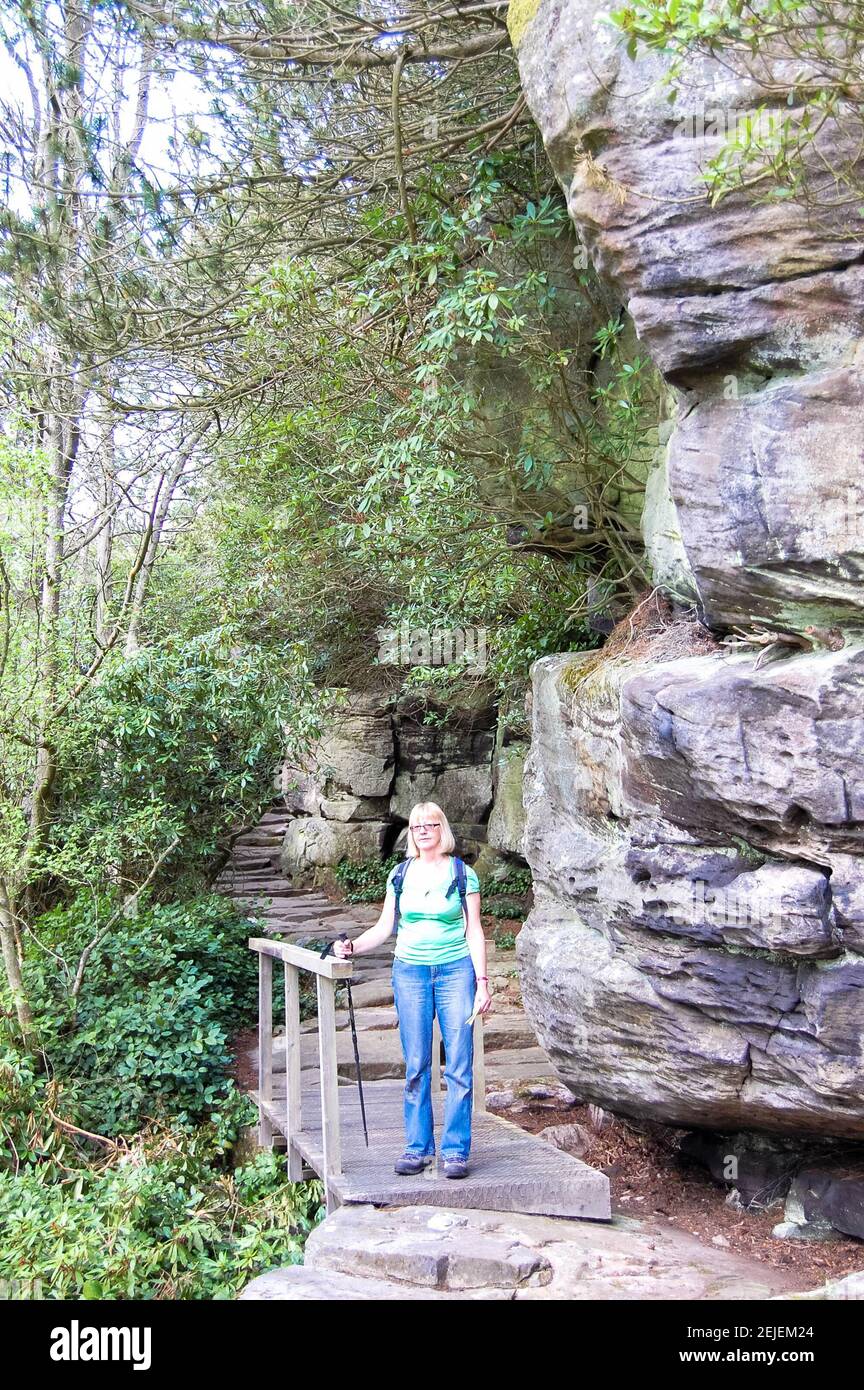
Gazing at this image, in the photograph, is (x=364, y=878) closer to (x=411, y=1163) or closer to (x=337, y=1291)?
(x=411, y=1163)

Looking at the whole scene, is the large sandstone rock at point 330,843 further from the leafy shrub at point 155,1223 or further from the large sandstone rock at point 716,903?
the large sandstone rock at point 716,903

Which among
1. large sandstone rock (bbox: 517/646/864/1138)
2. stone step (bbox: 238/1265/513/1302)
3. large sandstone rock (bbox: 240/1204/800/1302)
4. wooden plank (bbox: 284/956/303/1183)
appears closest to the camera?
stone step (bbox: 238/1265/513/1302)

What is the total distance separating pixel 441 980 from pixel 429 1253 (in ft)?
3.65

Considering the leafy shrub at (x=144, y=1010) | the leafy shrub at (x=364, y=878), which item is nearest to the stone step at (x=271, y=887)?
the leafy shrub at (x=364, y=878)

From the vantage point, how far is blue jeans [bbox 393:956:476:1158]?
15.5 ft

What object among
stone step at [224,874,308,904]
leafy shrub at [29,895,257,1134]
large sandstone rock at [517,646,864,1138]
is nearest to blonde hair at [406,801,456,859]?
large sandstone rock at [517,646,864,1138]

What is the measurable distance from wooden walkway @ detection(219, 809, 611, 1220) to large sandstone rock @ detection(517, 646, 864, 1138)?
706 mm

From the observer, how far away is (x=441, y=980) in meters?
4.74

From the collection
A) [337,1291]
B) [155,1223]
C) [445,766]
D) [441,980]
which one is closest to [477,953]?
[441,980]

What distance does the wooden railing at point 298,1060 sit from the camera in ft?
16.4

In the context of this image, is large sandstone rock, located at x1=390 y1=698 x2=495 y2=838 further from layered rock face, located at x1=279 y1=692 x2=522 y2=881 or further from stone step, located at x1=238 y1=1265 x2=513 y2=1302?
stone step, located at x1=238 y1=1265 x2=513 y2=1302

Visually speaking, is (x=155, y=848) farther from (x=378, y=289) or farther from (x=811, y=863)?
(x=811, y=863)
